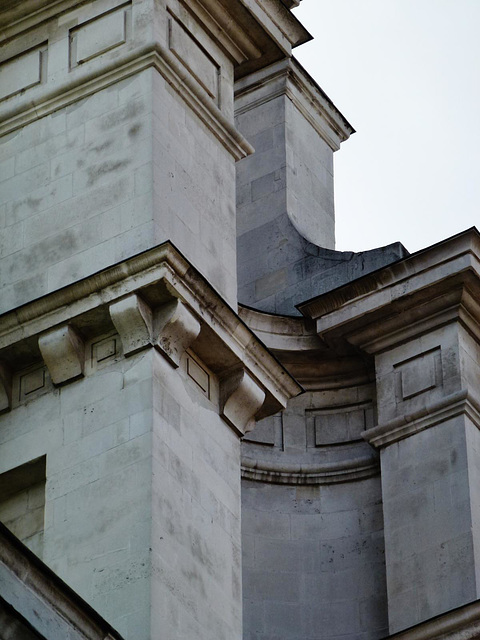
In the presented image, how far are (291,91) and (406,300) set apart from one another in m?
4.94

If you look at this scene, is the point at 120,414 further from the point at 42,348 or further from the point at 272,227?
the point at 272,227

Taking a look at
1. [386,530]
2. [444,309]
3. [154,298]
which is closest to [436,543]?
[386,530]

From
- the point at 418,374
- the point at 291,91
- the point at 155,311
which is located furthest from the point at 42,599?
the point at 291,91

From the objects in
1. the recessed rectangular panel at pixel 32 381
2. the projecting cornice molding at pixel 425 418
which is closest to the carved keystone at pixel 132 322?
the recessed rectangular panel at pixel 32 381

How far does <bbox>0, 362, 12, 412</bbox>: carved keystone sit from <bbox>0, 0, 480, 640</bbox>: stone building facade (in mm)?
22

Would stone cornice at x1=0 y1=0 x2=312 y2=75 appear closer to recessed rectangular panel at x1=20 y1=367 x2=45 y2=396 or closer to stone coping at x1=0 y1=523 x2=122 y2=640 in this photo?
recessed rectangular panel at x1=20 y1=367 x2=45 y2=396

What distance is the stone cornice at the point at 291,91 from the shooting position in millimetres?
32406

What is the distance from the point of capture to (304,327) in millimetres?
29391

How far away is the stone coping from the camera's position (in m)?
19.5

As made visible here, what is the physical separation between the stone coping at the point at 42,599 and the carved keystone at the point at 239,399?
4452 mm

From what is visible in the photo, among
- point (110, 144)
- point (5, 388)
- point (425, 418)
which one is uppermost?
point (110, 144)

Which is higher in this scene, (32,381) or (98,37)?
(98,37)

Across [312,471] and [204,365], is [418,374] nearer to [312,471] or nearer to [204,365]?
[312,471]

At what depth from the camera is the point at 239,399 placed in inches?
965
